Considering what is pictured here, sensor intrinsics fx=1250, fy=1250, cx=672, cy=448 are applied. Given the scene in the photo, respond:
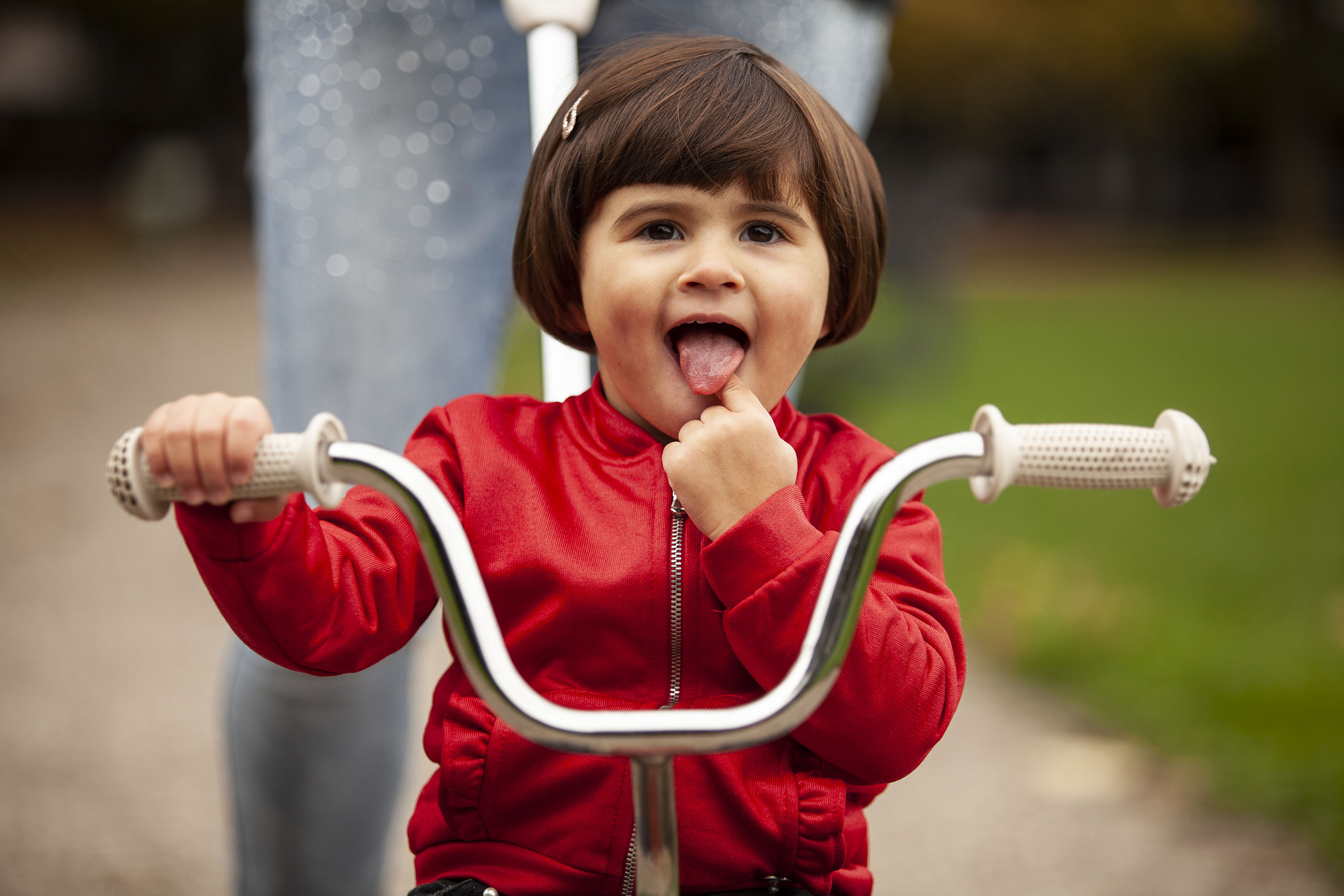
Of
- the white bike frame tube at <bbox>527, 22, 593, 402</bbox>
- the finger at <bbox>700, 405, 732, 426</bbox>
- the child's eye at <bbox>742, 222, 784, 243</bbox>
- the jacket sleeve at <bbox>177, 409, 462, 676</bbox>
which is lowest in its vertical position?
the jacket sleeve at <bbox>177, 409, 462, 676</bbox>

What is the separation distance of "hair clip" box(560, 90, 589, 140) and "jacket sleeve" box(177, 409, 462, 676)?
291 millimetres

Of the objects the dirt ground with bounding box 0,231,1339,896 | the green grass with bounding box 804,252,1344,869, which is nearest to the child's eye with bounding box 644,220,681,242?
the dirt ground with bounding box 0,231,1339,896

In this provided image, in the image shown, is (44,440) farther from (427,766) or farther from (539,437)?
(539,437)

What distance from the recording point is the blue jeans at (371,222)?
1526mm

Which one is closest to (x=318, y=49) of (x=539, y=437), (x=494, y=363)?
(x=494, y=363)

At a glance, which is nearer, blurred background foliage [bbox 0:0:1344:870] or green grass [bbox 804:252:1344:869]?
green grass [bbox 804:252:1344:869]

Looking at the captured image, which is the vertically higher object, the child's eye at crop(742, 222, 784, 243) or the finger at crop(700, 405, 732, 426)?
the child's eye at crop(742, 222, 784, 243)

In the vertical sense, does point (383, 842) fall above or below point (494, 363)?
below

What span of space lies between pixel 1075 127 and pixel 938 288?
1617cm

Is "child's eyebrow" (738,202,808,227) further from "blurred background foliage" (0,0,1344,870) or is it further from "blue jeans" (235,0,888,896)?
"blurred background foliage" (0,0,1344,870)

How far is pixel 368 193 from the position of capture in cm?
155

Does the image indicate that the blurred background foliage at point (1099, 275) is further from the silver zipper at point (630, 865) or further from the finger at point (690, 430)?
the finger at point (690, 430)

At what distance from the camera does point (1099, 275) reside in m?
14.3

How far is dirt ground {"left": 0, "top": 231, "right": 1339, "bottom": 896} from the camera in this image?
85.2 inches
